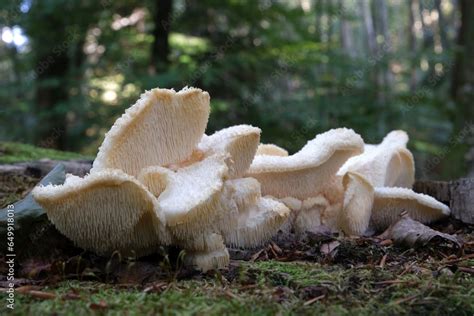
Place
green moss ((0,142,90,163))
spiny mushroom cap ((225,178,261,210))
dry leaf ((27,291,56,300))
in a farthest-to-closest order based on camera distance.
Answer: green moss ((0,142,90,163)) < spiny mushroom cap ((225,178,261,210)) < dry leaf ((27,291,56,300))

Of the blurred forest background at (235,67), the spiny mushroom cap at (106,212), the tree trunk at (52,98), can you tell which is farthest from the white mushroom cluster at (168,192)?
the tree trunk at (52,98)

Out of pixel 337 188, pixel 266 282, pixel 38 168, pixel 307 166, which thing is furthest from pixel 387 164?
pixel 38 168

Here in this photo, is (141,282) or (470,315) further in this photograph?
(141,282)

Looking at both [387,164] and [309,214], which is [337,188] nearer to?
[309,214]

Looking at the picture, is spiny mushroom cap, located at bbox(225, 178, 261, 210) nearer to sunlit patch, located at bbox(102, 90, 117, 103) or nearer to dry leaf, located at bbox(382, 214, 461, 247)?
dry leaf, located at bbox(382, 214, 461, 247)

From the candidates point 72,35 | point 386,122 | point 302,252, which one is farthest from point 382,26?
point 302,252

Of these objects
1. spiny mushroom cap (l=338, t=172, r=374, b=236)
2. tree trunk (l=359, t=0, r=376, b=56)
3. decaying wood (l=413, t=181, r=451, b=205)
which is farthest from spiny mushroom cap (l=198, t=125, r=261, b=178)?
tree trunk (l=359, t=0, r=376, b=56)

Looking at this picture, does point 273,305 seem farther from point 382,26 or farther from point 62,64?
point 382,26
